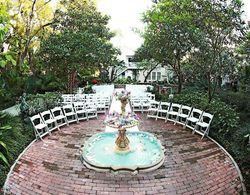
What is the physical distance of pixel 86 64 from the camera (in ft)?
62.1

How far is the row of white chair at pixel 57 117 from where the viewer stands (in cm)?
1134

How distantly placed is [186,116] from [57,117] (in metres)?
5.78

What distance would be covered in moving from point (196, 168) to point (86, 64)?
12.2 m

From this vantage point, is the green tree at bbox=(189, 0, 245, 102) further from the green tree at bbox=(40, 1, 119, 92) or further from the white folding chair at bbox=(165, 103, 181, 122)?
the green tree at bbox=(40, 1, 119, 92)

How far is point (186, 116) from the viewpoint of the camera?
12.6 meters

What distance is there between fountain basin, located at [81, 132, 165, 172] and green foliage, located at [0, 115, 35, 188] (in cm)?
226

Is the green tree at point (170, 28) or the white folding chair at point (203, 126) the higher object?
the green tree at point (170, 28)

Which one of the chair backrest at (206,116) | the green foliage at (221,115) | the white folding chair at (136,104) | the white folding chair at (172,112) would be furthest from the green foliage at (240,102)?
the white folding chair at (136,104)

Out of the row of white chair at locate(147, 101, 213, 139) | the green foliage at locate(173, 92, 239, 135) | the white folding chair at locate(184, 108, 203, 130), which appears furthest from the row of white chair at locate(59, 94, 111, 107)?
the white folding chair at locate(184, 108, 203, 130)

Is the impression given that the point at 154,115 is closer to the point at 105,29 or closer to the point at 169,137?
the point at 169,137

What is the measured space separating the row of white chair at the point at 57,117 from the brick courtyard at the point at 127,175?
2.39 ft

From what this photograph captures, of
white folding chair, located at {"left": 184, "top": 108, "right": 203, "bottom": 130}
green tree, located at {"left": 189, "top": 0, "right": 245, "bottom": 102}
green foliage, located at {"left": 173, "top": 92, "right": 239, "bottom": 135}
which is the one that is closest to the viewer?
green foliage, located at {"left": 173, "top": 92, "right": 239, "bottom": 135}

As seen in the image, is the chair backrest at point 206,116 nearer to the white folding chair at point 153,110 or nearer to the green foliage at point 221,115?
the green foliage at point 221,115

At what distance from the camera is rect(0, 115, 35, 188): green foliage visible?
837cm
